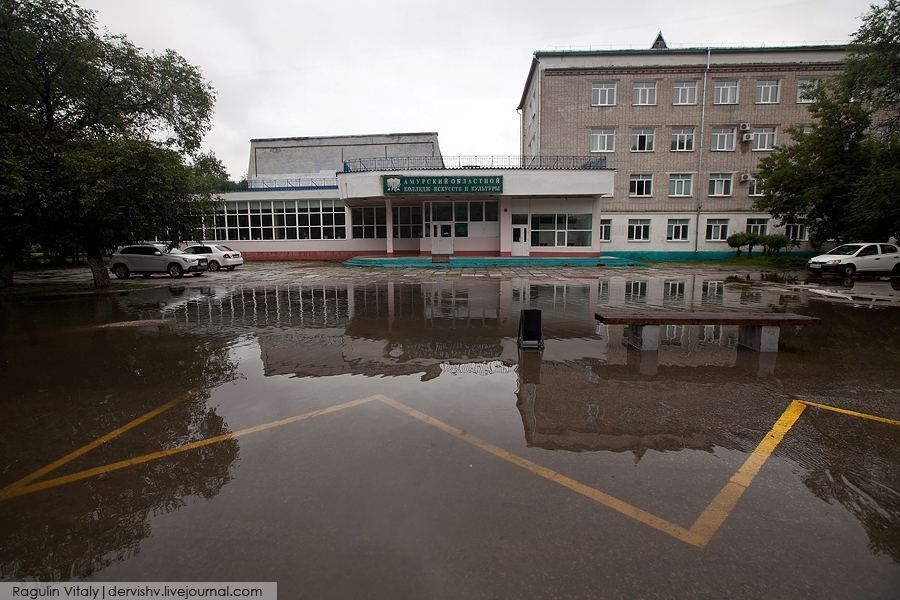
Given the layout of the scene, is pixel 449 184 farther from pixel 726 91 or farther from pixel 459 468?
pixel 459 468

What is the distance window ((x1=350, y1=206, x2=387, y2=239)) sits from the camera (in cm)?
3388

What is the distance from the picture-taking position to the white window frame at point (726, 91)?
32281 millimetres

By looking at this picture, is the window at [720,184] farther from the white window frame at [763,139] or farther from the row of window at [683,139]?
the white window frame at [763,139]

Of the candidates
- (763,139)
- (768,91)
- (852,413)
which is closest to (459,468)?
(852,413)

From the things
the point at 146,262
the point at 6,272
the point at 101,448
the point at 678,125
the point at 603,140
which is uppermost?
the point at 678,125

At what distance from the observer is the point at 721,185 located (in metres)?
33.2

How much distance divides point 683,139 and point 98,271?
35987 mm

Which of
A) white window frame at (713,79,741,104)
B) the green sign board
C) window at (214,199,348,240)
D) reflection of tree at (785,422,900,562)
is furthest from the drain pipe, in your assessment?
reflection of tree at (785,422,900,562)

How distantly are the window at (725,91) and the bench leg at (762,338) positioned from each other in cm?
3242

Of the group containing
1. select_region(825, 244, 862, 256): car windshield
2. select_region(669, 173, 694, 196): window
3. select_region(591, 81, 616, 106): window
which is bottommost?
select_region(825, 244, 862, 256): car windshield

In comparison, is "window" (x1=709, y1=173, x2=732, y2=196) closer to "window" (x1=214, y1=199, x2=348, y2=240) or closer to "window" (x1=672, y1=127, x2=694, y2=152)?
"window" (x1=672, y1=127, x2=694, y2=152)

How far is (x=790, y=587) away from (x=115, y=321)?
12.4m

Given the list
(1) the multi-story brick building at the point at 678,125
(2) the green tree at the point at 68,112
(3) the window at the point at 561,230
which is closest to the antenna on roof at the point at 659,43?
(1) the multi-story brick building at the point at 678,125

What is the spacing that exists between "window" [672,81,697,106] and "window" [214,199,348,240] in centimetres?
2297
